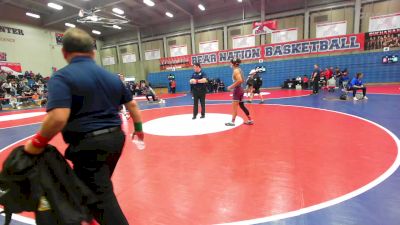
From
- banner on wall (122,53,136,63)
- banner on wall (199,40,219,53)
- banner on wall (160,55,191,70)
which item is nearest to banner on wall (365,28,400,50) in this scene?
banner on wall (199,40,219,53)

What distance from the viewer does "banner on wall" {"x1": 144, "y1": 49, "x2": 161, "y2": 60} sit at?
2533 cm

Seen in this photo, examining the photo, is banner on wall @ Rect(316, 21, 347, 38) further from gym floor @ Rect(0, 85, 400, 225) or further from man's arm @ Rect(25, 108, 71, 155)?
man's arm @ Rect(25, 108, 71, 155)

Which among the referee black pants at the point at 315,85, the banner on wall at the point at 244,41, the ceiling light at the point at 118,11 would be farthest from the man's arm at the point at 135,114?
the ceiling light at the point at 118,11

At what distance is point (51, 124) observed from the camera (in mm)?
1422

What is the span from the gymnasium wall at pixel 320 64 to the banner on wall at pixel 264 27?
252cm

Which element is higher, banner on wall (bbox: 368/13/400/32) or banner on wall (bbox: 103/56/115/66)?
banner on wall (bbox: 368/13/400/32)

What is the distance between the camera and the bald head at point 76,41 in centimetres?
162

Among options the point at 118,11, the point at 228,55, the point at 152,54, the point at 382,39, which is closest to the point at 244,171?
the point at 382,39

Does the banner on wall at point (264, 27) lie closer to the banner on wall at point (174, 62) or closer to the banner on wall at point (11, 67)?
the banner on wall at point (174, 62)

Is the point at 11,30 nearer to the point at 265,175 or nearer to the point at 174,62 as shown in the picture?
the point at 174,62

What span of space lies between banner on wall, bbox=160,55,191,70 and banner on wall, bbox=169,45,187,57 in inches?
37.3

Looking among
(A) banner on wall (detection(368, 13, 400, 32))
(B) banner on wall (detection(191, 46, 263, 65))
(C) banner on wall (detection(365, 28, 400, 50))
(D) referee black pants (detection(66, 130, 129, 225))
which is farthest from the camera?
(B) banner on wall (detection(191, 46, 263, 65))

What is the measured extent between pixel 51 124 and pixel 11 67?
23375 millimetres

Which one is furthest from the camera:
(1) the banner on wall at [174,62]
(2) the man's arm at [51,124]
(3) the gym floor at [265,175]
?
(1) the banner on wall at [174,62]
